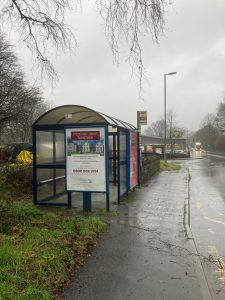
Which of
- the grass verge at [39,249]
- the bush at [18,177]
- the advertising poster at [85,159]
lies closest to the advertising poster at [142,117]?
the bush at [18,177]

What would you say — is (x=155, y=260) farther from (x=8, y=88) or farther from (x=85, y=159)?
(x=8, y=88)

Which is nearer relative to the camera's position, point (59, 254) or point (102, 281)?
point (102, 281)

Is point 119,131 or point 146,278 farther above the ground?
point 119,131

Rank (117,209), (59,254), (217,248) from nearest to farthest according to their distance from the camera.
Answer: (59,254) < (217,248) < (117,209)

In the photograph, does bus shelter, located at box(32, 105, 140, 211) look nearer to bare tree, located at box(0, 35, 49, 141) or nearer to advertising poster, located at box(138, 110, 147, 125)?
advertising poster, located at box(138, 110, 147, 125)

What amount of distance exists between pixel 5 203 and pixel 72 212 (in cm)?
198

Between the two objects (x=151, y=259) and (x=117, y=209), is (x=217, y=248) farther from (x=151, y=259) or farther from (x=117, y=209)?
(x=117, y=209)

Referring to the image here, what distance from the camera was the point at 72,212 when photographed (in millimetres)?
9180

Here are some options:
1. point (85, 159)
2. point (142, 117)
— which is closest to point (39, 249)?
point (85, 159)

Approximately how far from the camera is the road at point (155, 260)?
15.2 ft

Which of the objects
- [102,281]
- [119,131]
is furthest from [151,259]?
[119,131]

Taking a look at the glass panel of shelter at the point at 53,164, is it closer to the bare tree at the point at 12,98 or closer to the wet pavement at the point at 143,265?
the wet pavement at the point at 143,265

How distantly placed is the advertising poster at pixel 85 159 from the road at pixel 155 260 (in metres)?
0.98

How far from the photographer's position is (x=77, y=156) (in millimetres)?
9289
